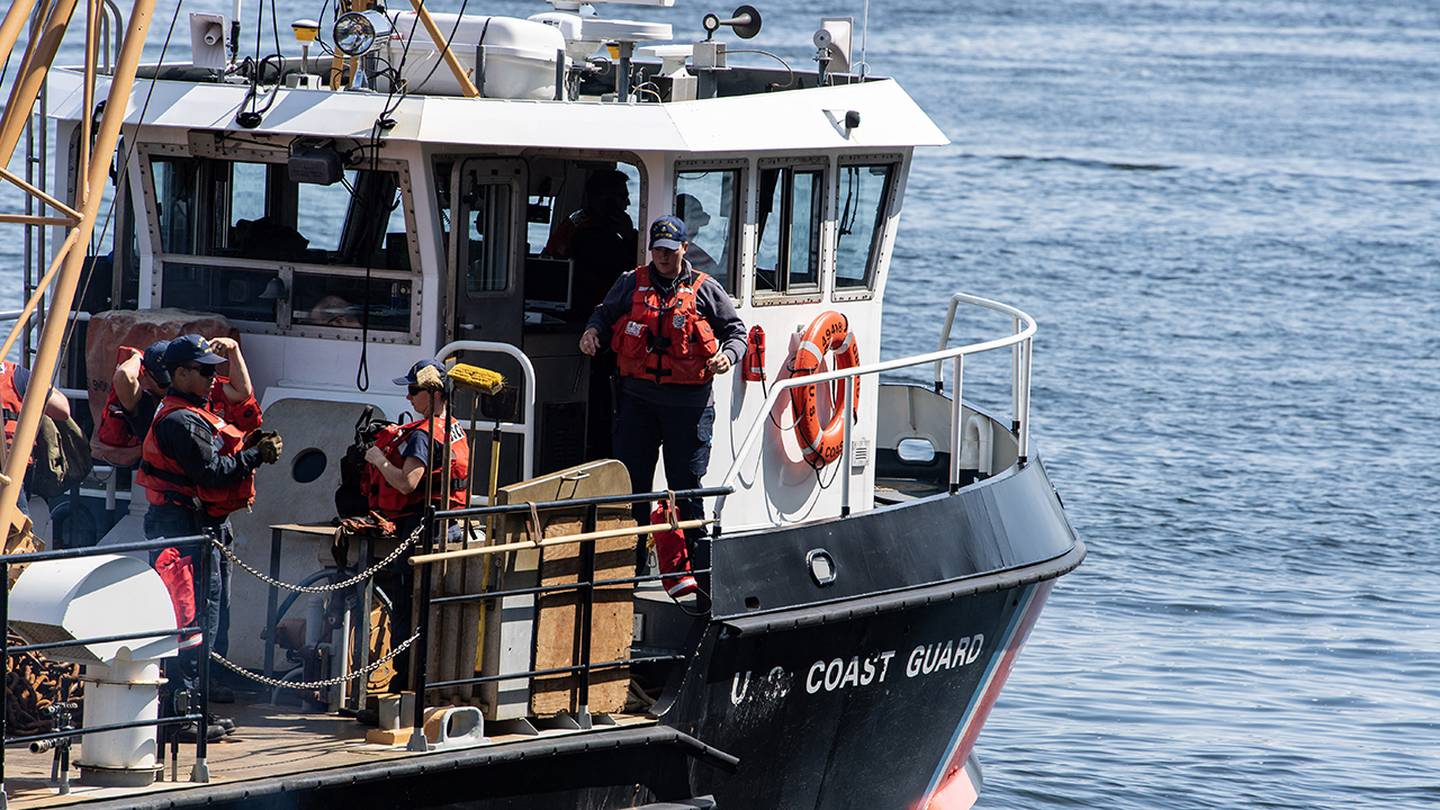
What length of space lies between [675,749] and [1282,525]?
10.7 meters

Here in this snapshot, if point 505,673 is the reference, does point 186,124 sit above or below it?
above

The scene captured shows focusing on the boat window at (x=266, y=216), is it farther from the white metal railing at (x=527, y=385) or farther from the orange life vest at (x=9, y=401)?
the orange life vest at (x=9, y=401)

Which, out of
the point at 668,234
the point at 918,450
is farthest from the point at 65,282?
the point at 918,450

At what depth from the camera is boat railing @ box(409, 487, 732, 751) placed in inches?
247

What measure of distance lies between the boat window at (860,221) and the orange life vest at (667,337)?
4.58 ft

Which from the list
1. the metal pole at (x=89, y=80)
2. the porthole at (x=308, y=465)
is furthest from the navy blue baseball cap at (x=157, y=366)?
the porthole at (x=308, y=465)

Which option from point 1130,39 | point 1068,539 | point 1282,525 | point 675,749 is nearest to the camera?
point 675,749

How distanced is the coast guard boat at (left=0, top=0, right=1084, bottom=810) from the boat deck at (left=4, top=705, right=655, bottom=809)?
20 mm

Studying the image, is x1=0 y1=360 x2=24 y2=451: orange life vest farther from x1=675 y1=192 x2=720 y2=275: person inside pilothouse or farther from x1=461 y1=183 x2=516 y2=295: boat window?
x1=675 y1=192 x2=720 y2=275: person inside pilothouse

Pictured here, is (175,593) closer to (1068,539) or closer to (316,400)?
(316,400)

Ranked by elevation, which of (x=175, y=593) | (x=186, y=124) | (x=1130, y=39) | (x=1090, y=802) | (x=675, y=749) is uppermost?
(x=1130, y=39)

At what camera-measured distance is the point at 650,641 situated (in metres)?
7.30

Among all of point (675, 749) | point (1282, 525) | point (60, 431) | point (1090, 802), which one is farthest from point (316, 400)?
point (1282, 525)

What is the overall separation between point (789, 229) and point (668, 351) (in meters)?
1.20
